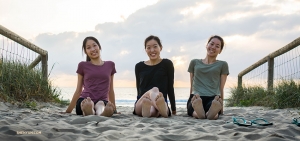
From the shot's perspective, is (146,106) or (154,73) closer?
(146,106)

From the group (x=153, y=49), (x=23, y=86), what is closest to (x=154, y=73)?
(x=153, y=49)

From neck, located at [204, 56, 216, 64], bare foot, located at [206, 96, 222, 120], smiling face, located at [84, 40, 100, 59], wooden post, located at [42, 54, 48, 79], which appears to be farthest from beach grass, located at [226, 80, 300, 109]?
wooden post, located at [42, 54, 48, 79]

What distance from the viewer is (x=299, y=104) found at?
4.96 m

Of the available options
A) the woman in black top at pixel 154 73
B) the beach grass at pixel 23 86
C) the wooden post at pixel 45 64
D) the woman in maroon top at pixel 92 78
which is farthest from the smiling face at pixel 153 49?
the wooden post at pixel 45 64

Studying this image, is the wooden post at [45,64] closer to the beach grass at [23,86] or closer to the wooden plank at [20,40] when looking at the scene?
the wooden plank at [20,40]

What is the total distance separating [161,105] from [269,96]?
10.0ft

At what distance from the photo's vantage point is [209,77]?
4.12 meters

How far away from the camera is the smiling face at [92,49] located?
3.98m

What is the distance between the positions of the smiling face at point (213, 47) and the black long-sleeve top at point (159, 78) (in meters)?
0.51

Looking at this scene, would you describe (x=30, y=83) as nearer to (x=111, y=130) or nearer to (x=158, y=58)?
(x=158, y=58)

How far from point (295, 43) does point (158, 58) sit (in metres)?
2.89

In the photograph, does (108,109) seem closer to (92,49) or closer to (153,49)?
(92,49)

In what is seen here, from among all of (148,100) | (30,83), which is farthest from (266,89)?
(30,83)

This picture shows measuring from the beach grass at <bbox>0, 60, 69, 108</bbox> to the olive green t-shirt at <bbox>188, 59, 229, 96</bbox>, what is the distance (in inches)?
91.9
